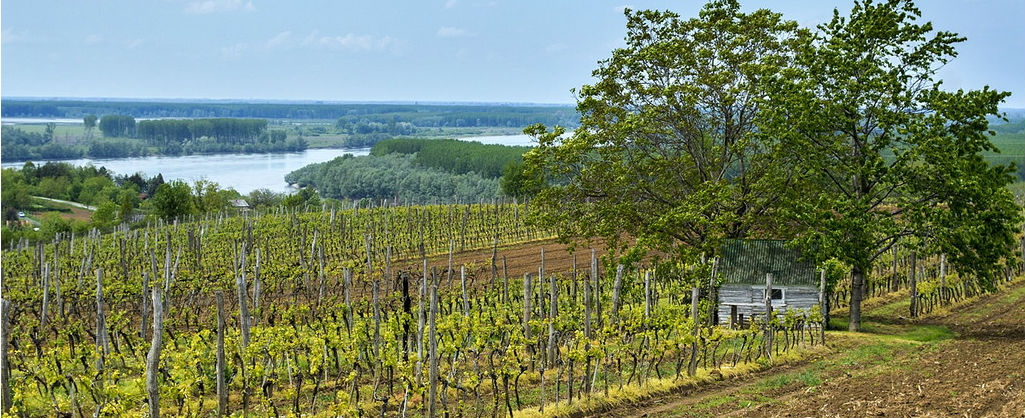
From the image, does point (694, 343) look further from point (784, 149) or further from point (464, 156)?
point (464, 156)

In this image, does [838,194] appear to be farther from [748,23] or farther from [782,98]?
[748,23]

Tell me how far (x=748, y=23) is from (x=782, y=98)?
4.14m

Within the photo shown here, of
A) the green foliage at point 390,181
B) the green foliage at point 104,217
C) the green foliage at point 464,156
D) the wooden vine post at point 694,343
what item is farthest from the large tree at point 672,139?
the green foliage at point 464,156

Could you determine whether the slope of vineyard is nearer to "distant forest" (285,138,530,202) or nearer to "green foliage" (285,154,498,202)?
"green foliage" (285,154,498,202)

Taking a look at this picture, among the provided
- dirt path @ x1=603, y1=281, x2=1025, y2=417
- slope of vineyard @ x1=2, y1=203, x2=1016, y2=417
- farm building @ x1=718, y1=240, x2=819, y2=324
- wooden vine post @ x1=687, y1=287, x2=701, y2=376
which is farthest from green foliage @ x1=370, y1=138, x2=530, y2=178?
wooden vine post @ x1=687, y1=287, x2=701, y2=376

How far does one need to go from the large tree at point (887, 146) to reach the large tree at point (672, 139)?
1.80 metres

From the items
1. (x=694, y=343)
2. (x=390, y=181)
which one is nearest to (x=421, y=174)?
(x=390, y=181)

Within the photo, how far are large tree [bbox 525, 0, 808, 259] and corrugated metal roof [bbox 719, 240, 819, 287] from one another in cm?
89

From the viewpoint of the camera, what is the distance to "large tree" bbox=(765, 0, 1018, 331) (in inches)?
963

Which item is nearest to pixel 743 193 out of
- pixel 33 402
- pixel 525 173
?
pixel 525 173

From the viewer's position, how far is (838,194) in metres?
27.4

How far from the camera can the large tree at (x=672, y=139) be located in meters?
29.0

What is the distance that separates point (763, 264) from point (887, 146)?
16.3ft

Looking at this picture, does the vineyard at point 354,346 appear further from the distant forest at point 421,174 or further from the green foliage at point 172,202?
the distant forest at point 421,174
